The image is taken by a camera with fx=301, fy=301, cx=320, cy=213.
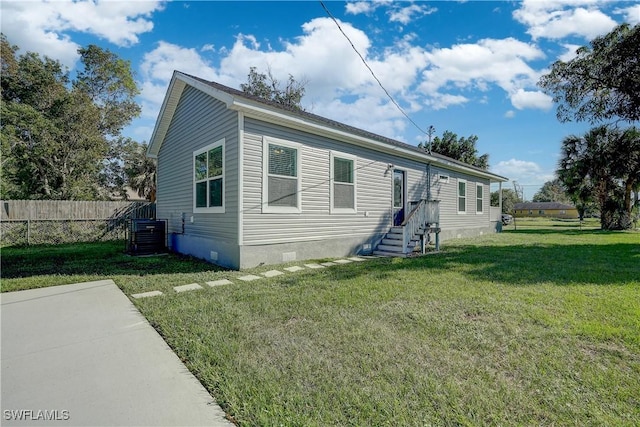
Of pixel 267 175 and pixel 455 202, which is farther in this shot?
pixel 455 202

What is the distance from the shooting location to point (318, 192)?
25.0 ft

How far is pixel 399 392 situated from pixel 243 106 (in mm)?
5579

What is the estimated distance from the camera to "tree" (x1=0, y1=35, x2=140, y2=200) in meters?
14.7

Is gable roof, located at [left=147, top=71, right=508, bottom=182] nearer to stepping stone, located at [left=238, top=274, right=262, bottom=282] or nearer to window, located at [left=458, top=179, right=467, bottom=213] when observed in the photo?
window, located at [left=458, top=179, right=467, bottom=213]

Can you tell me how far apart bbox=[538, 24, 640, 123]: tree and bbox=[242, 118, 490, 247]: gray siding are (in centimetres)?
580

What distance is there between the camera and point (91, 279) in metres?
5.57

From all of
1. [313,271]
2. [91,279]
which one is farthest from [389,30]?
[91,279]

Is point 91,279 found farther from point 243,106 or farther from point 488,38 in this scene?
point 488,38

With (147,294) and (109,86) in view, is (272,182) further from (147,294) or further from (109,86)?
(109,86)

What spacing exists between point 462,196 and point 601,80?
19.3 ft

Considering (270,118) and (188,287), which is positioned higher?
(270,118)

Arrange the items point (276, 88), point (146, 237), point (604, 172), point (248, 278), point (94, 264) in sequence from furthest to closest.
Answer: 1. point (276, 88)
2. point (604, 172)
3. point (146, 237)
4. point (94, 264)
5. point (248, 278)

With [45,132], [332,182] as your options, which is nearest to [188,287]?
[332,182]

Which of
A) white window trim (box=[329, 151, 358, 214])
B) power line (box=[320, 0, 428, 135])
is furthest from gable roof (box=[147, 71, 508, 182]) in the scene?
power line (box=[320, 0, 428, 135])
